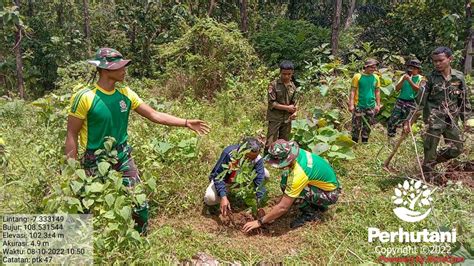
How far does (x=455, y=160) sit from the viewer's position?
470cm

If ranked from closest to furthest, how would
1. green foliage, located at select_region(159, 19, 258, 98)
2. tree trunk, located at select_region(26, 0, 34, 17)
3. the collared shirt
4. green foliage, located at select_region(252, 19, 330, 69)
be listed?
the collared shirt → green foliage, located at select_region(159, 19, 258, 98) → green foliage, located at select_region(252, 19, 330, 69) → tree trunk, located at select_region(26, 0, 34, 17)

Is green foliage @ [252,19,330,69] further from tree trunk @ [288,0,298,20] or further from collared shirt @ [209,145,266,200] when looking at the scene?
collared shirt @ [209,145,266,200]

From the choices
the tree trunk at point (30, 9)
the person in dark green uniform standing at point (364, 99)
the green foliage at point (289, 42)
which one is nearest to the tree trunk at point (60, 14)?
the tree trunk at point (30, 9)

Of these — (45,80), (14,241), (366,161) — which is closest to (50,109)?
(14,241)

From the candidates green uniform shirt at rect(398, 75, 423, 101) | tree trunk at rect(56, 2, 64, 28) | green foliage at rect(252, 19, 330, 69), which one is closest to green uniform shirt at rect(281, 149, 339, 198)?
green uniform shirt at rect(398, 75, 423, 101)

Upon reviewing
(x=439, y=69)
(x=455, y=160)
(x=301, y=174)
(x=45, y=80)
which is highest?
(x=439, y=69)

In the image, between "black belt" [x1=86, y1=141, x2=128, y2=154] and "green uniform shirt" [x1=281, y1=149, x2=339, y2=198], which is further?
"green uniform shirt" [x1=281, y1=149, x2=339, y2=198]

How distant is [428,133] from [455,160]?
0.84 m

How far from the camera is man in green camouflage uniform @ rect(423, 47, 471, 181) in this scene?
407 cm

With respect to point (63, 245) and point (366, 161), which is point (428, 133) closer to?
point (366, 161)

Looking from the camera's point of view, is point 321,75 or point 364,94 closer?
point 364,94

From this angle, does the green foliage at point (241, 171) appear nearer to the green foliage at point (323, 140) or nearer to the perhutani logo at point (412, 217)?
the perhutani logo at point (412, 217)

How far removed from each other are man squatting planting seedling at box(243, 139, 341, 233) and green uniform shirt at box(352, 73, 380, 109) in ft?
6.97

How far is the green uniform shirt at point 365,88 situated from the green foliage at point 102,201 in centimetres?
381
